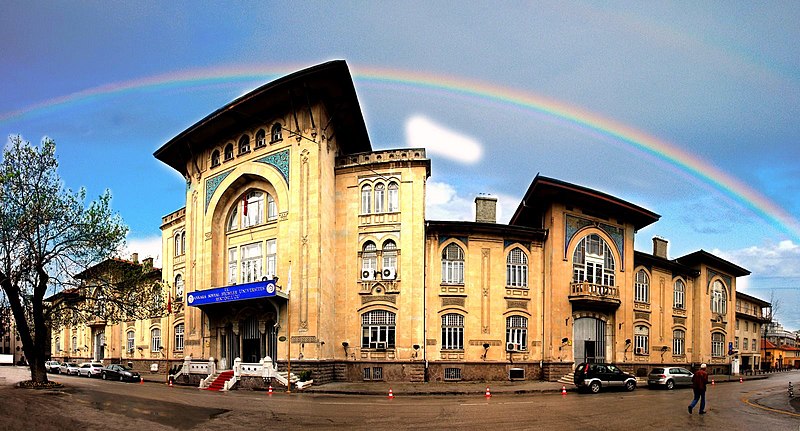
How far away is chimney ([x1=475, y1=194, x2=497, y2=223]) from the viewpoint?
4319 centimetres

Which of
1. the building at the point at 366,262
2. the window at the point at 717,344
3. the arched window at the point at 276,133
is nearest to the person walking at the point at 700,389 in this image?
the building at the point at 366,262

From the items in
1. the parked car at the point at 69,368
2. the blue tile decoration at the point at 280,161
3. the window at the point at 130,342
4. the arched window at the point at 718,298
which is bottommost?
the parked car at the point at 69,368

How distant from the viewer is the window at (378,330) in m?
38.3

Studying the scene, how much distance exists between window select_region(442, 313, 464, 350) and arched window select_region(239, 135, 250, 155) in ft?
58.1

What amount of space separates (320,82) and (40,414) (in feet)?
78.1

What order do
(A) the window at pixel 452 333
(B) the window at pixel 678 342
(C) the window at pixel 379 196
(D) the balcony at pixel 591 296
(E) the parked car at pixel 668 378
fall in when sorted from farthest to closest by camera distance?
1. (B) the window at pixel 678 342
2. (D) the balcony at pixel 591 296
3. (C) the window at pixel 379 196
4. (A) the window at pixel 452 333
5. (E) the parked car at pixel 668 378

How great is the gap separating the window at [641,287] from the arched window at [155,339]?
136 feet

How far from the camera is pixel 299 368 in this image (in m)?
35.2

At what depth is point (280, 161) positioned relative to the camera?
130 ft

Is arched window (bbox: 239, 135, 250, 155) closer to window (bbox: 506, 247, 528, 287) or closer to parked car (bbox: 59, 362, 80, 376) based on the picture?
window (bbox: 506, 247, 528, 287)

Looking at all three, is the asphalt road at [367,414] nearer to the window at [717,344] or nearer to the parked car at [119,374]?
the parked car at [119,374]

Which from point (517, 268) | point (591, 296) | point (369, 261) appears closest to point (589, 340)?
point (591, 296)

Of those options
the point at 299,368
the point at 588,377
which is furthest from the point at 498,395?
the point at 299,368

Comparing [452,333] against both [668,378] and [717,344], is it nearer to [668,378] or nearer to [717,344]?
[668,378]
